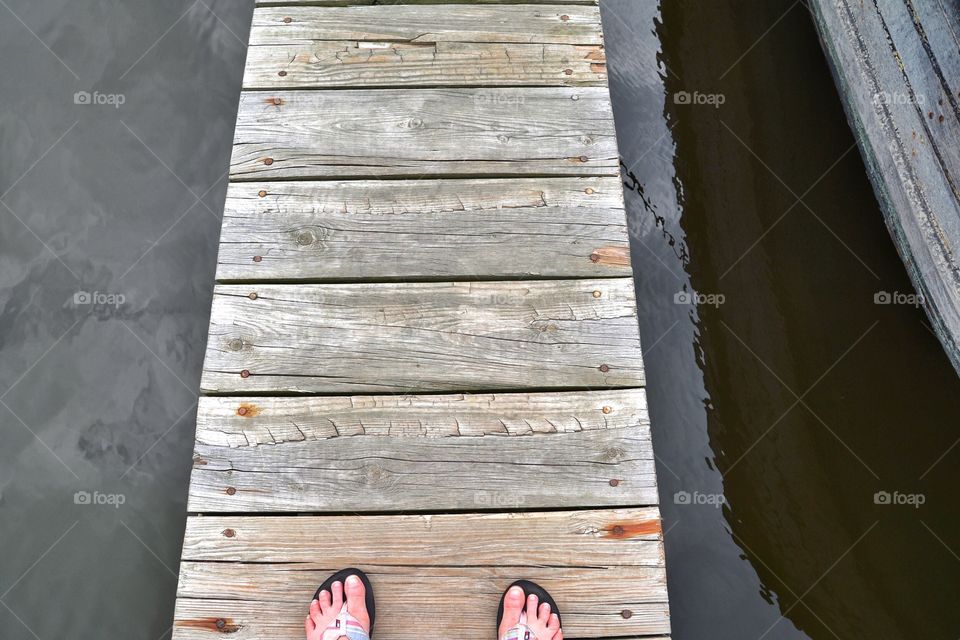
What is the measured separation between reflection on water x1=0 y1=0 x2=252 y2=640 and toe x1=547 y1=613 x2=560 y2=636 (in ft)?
4.02

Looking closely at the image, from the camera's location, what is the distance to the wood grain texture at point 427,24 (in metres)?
2.53

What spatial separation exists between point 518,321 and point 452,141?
648 mm

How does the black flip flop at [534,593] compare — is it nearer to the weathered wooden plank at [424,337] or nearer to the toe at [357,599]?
the toe at [357,599]

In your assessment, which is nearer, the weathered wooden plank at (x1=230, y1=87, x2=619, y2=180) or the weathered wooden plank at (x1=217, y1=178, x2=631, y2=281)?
the weathered wooden plank at (x1=217, y1=178, x2=631, y2=281)

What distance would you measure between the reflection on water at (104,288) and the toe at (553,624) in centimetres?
123

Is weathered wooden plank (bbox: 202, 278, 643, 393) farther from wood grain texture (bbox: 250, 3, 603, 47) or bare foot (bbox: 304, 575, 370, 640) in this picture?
wood grain texture (bbox: 250, 3, 603, 47)

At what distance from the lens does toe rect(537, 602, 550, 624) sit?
1.85 m

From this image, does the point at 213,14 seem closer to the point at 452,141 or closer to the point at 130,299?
the point at 130,299

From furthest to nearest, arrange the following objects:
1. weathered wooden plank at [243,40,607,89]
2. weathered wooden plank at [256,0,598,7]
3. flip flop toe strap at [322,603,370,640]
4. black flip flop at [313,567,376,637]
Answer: weathered wooden plank at [256,0,598,7], weathered wooden plank at [243,40,607,89], black flip flop at [313,567,376,637], flip flop toe strap at [322,603,370,640]

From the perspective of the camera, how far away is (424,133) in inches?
93.8

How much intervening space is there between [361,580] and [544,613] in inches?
18.5

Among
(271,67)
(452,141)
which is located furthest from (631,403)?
(271,67)

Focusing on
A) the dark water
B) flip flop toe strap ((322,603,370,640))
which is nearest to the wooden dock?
flip flop toe strap ((322,603,370,640))

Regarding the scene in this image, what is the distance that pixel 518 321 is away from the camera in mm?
2146
